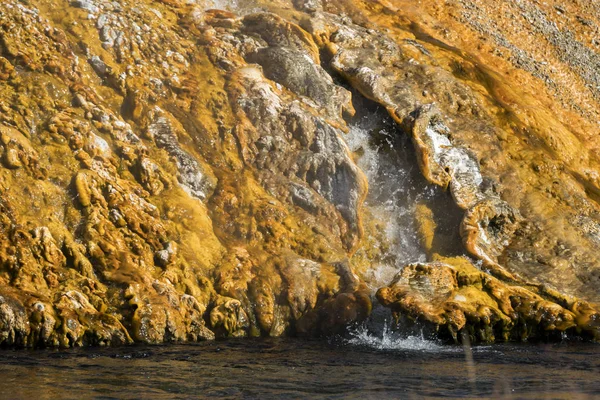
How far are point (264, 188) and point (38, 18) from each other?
773 cm

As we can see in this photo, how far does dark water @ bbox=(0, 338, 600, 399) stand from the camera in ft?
39.1

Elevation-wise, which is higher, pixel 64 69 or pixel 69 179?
pixel 64 69

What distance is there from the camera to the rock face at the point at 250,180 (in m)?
16.8

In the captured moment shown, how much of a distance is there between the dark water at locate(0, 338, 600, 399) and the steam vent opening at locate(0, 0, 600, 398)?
8 centimetres

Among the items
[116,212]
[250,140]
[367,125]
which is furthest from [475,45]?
[116,212]

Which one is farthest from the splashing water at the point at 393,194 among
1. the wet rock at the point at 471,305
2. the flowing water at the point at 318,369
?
the flowing water at the point at 318,369

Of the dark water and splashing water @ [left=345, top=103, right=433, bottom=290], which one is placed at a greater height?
splashing water @ [left=345, top=103, right=433, bottom=290]

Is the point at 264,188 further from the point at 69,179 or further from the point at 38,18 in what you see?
the point at 38,18

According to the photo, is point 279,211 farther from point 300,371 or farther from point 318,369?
point 300,371

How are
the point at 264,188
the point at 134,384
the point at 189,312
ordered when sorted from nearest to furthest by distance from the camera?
the point at 134,384 → the point at 189,312 → the point at 264,188

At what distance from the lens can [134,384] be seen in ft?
39.7

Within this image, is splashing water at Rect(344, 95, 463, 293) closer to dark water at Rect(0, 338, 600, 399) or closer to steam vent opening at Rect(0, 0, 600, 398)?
steam vent opening at Rect(0, 0, 600, 398)

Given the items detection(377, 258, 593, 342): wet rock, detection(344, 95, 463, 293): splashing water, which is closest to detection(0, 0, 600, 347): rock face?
detection(377, 258, 593, 342): wet rock

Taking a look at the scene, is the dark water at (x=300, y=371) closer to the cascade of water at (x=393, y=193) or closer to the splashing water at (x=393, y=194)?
the cascade of water at (x=393, y=193)
